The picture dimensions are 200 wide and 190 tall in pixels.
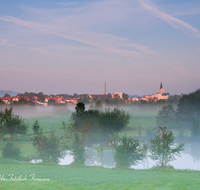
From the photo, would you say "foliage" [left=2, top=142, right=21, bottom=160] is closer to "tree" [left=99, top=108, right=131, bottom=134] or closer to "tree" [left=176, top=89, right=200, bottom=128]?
"tree" [left=99, top=108, right=131, bottom=134]

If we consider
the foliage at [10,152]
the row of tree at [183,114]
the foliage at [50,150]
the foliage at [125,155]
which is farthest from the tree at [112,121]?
the foliage at [10,152]

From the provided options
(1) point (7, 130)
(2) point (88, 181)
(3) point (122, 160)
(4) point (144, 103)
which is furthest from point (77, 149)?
(4) point (144, 103)

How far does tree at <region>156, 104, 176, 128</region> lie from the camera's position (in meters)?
69.9

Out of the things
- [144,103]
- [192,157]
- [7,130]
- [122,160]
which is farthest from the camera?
[144,103]

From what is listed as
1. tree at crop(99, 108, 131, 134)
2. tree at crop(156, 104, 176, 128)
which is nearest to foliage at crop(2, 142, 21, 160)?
tree at crop(99, 108, 131, 134)

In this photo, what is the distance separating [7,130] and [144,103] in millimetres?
83959

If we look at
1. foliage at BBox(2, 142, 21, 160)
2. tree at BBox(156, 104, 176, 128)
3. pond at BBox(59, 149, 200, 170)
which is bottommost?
pond at BBox(59, 149, 200, 170)

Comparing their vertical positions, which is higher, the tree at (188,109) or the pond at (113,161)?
the tree at (188,109)

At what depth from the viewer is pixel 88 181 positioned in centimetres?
1667

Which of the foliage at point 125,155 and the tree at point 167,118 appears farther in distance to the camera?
the tree at point 167,118

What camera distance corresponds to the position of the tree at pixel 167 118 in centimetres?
6994

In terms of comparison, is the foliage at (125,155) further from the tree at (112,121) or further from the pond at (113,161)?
the tree at (112,121)

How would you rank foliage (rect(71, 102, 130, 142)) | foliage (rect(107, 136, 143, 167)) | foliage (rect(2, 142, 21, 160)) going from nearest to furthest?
foliage (rect(107, 136, 143, 167))
foliage (rect(2, 142, 21, 160))
foliage (rect(71, 102, 130, 142))

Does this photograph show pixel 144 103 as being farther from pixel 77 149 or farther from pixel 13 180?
pixel 13 180
